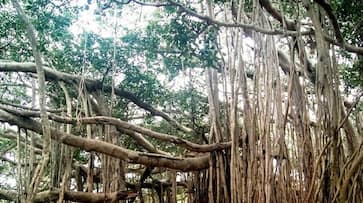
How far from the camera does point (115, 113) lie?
5316mm

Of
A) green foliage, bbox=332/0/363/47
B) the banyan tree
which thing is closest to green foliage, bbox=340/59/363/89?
the banyan tree

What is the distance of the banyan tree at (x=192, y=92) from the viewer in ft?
9.85

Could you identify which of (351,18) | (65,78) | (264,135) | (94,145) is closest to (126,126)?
(94,145)

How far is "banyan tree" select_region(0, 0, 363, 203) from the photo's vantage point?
3.00 m

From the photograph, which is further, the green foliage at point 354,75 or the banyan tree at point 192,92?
the green foliage at point 354,75

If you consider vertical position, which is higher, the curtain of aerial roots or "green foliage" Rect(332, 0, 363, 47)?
"green foliage" Rect(332, 0, 363, 47)

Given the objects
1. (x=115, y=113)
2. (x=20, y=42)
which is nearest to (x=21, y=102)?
(x=115, y=113)

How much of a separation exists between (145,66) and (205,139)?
87 cm

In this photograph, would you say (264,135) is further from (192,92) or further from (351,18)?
(192,92)

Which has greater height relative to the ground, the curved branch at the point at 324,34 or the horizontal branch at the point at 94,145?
the curved branch at the point at 324,34

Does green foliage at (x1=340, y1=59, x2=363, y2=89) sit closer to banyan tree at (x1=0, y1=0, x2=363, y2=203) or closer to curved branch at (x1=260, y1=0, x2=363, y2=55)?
banyan tree at (x1=0, y1=0, x2=363, y2=203)

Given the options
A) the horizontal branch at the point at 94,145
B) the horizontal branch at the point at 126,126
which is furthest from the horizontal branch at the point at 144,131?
the horizontal branch at the point at 94,145

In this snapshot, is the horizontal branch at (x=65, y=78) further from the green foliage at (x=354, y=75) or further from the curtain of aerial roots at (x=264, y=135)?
the green foliage at (x=354, y=75)

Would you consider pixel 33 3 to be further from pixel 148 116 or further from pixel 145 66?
pixel 148 116
